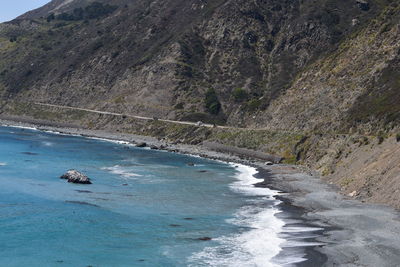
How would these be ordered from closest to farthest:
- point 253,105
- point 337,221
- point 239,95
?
1. point 337,221
2. point 253,105
3. point 239,95

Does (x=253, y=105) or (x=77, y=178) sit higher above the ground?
(x=253, y=105)

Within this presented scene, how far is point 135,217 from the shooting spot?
4669 cm

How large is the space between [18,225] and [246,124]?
8845cm

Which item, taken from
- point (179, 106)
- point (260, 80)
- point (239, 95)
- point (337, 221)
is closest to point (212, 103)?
point (239, 95)

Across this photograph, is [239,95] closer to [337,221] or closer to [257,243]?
[337,221]

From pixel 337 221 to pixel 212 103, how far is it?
337ft

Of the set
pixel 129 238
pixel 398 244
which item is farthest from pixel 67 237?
pixel 398 244

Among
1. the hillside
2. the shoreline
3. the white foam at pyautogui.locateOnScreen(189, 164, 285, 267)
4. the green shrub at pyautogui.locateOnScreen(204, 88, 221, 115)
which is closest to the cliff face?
the hillside

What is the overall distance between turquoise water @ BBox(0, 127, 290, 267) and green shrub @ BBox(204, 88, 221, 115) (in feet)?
193

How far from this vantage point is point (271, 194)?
2312 inches

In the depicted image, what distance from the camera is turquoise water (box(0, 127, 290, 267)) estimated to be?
115ft

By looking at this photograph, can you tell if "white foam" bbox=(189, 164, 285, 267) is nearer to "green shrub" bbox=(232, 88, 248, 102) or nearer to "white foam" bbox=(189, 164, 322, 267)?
"white foam" bbox=(189, 164, 322, 267)

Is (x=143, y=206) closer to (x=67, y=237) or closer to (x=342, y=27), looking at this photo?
(x=67, y=237)

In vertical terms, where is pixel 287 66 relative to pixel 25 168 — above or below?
above
